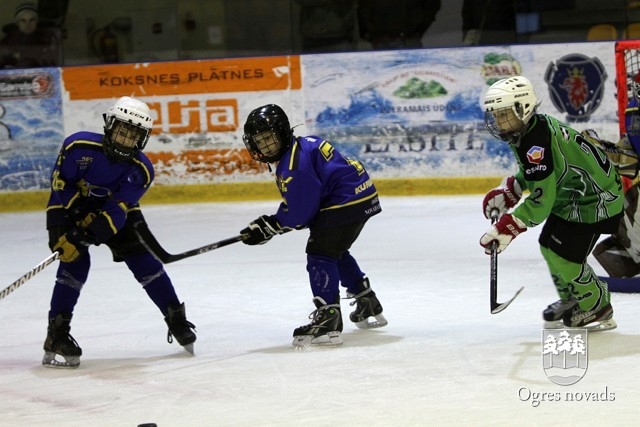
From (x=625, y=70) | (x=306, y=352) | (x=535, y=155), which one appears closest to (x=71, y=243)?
(x=306, y=352)

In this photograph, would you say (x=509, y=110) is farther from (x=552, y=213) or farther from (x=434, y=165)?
(x=434, y=165)

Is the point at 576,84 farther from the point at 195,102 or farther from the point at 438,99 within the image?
the point at 195,102

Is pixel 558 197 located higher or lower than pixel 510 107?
lower

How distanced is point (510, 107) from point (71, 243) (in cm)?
152

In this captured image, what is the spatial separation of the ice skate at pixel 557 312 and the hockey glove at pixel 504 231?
0.46 meters

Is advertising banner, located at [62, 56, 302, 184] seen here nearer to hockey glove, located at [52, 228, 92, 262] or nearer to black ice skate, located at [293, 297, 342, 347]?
black ice skate, located at [293, 297, 342, 347]

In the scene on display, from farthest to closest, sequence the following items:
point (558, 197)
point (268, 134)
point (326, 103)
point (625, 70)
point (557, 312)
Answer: point (326, 103) → point (625, 70) → point (557, 312) → point (558, 197) → point (268, 134)

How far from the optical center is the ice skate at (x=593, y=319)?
4.16 meters

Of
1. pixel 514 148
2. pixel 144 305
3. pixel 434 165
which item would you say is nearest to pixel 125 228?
pixel 144 305

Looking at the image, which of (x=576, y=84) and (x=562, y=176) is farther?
(x=576, y=84)

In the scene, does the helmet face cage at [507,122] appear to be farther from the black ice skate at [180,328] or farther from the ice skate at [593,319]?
the black ice skate at [180,328]

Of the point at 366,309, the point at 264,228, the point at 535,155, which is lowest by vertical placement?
the point at 366,309

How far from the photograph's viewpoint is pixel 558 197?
4129 millimetres

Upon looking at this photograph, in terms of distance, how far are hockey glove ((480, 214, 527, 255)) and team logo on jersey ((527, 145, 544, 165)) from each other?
195 mm
